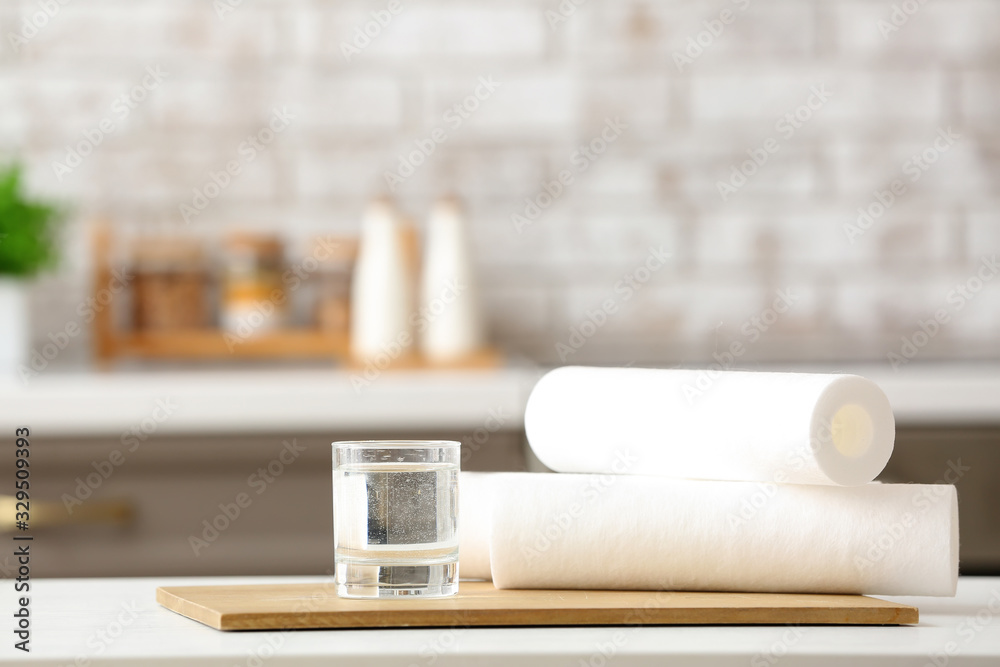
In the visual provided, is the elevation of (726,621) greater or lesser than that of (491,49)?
lesser

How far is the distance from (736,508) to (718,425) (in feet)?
0.15

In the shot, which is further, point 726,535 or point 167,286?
point 167,286

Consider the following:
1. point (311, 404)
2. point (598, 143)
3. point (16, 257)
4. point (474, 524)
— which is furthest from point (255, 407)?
point (474, 524)

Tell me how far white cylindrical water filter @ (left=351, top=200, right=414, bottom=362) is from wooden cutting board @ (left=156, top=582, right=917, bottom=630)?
52.3 inches

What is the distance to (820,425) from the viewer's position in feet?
2.02

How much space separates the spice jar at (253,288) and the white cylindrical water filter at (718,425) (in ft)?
4.63

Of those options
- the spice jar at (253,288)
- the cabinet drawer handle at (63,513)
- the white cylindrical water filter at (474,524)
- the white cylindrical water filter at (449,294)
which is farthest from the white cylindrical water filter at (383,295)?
the white cylindrical water filter at (474,524)

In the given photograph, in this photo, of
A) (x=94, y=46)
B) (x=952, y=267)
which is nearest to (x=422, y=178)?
(x=94, y=46)

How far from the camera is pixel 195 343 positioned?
2.08m

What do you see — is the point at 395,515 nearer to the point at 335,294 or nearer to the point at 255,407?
the point at 255,407

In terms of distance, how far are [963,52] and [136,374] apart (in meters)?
1.57

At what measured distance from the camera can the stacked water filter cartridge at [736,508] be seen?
24.8 inches

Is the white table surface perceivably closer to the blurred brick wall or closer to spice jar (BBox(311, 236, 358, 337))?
spice jar (BBox(311, 236, 358, 337))

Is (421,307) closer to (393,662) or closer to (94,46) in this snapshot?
(94,46)
